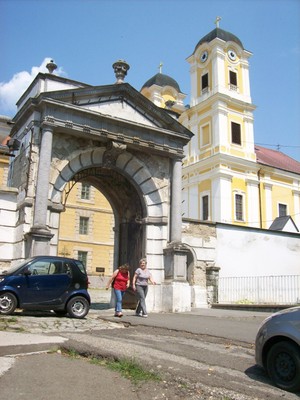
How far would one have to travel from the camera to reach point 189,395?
185 inches

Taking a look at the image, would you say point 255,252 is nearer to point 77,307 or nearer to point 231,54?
point 77,307

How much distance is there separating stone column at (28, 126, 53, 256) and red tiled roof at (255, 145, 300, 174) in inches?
1225

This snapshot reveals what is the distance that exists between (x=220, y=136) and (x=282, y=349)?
34879 mm

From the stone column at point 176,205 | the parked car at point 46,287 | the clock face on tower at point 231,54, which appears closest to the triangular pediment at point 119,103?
the stone column at point 176,205

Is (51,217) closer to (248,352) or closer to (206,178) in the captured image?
(248,352)

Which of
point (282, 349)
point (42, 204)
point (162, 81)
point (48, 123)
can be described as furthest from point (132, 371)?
point (162, 81)

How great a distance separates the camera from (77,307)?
11562 mm

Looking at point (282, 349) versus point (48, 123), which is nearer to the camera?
point (282, 349)

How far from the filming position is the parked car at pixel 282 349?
16.9 ft

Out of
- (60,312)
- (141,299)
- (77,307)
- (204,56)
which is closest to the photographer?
(77,307)

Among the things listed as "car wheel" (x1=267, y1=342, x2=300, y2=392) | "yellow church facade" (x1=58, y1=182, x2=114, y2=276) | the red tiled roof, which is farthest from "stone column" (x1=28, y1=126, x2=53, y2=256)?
the red tiled roof

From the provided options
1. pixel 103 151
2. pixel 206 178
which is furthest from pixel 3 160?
pixel 206 178

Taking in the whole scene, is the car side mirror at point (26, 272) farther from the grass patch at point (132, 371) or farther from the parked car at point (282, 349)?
the parked car at point (282, 349)

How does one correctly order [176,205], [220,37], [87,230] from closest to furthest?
1. [176,205]
2. [87,230]
3. [220,37]
